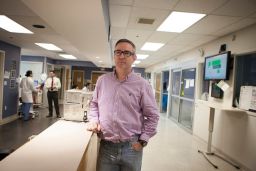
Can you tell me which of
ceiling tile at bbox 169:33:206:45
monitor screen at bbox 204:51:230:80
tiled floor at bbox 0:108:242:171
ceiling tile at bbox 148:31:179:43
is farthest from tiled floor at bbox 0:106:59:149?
monitor screen at bbox 204:51:230:80

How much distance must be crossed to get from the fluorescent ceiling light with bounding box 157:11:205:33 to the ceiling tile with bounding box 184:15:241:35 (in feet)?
0.42

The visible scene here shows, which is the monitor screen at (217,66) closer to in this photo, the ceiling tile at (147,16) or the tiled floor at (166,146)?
the ceiling tile at (147,16)

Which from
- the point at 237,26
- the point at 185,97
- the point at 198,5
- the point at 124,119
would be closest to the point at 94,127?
the point at 124,119

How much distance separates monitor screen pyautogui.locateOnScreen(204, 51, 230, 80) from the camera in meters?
4.18

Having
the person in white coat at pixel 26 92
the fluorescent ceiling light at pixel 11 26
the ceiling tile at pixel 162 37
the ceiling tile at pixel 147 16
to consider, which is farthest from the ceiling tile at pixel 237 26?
the person in white coat at pixel 26 92

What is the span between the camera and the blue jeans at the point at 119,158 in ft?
4.69

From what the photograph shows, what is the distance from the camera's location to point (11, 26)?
4.50 meters

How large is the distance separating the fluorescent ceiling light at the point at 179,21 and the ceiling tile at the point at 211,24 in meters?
0.13

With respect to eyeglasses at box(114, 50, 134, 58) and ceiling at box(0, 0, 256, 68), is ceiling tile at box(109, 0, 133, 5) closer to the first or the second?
ceiling at box(0, 0, 256, 68)

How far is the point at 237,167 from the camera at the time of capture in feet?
12.2

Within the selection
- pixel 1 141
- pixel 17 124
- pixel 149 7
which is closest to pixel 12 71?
pixel 17 124

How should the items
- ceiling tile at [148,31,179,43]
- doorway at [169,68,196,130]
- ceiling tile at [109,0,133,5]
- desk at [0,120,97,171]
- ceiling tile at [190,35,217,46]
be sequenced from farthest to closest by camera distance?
doorway at [169,68,196,130], ceiling tile at [190,35,217,46], ceiling tile at [148,31,179,43], ceiling tile at [109,0,133,5], desk at [0,120,97,171]

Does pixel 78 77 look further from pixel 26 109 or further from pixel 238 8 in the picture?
pixel 238 8

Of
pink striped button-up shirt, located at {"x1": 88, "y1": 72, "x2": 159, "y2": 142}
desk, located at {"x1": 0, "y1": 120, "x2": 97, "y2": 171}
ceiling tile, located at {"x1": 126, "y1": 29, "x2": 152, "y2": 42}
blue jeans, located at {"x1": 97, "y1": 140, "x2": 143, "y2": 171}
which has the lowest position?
desk, located at {"x1": 0, "y1": 120, "x2": 97, "y2": 171}
